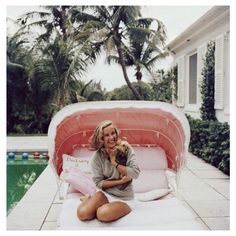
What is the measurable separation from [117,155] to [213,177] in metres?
2.13

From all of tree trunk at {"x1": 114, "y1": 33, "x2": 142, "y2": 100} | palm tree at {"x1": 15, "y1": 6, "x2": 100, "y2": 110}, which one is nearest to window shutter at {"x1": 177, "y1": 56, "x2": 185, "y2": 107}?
tree trunk at {"x1": 114, "y1": 33, "x2": 142, "y2": 100}

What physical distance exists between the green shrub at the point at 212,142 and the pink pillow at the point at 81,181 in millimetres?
1991

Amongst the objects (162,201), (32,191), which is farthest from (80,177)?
(32,191)

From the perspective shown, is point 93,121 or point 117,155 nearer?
point 117,155

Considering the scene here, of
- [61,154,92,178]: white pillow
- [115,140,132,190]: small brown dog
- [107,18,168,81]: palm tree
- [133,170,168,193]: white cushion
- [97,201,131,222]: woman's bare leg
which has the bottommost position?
[97,201,131,222]: woman's bare leg

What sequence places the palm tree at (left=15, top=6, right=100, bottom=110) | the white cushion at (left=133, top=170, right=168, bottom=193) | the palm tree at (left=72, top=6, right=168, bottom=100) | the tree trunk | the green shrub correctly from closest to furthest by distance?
the white cushion at (left=133, top=170, right=168, bottom=193) < the tree trunk < the green shrub < the palm tree at (left=72, top=6, right=168, bottom=100) < the palm tree at (left=15, top=6, right=100, bottom=110)

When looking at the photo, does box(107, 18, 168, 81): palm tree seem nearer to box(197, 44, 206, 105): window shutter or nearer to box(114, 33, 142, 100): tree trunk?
box(114, 33, 142, 100): tree trunk

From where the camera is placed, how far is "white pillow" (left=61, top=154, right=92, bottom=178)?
4312 millimetres

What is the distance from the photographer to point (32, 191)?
521cm

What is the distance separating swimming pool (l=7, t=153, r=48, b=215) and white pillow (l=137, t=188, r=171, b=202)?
1.62 metres

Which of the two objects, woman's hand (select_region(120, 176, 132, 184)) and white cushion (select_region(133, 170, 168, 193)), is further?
white cushion (select_region(133, 170, 168, 193))

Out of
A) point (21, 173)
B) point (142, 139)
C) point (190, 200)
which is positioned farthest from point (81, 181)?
point (21, 173)

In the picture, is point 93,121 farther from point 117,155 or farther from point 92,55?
point 92,55

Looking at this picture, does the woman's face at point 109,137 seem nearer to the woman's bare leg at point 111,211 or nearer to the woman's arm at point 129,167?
the woman's arm at point 129,167
